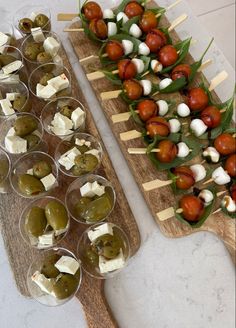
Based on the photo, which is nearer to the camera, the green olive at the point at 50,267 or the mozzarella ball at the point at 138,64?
the green olive at the point at 50,267

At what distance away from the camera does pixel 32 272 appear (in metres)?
1.05

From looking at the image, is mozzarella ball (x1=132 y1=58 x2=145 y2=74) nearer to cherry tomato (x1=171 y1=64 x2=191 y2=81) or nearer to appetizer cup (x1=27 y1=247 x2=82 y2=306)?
cherry tomato (x1=171 y1=64 x2=191 y2=81)

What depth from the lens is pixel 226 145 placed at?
121cm

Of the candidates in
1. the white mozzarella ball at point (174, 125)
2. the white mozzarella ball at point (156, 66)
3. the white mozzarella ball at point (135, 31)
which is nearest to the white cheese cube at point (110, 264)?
the white mozzarella ball at point (174, 125)

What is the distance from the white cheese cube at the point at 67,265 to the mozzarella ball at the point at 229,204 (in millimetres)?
462

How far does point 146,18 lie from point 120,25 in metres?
0.10

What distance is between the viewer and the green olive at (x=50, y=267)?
3.34 feet

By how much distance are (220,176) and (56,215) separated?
1.65 feet

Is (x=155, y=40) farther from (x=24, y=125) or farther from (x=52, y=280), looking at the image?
(x=52, y=280)

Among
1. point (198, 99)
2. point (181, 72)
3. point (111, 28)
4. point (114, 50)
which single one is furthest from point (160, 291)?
point (111, 28)

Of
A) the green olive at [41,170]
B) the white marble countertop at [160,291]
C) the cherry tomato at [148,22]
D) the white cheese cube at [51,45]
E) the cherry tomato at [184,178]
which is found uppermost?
the cherry tomato at [148,22]

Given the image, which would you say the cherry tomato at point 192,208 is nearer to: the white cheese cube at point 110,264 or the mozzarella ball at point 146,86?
the white cheese cube at point 110,264

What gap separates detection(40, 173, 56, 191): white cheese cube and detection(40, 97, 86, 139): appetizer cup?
0.48ft

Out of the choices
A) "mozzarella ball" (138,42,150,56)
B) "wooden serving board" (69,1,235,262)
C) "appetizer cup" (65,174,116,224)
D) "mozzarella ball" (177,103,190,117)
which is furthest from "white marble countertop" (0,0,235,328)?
"mozzarella ball" (138,42,150,56)
